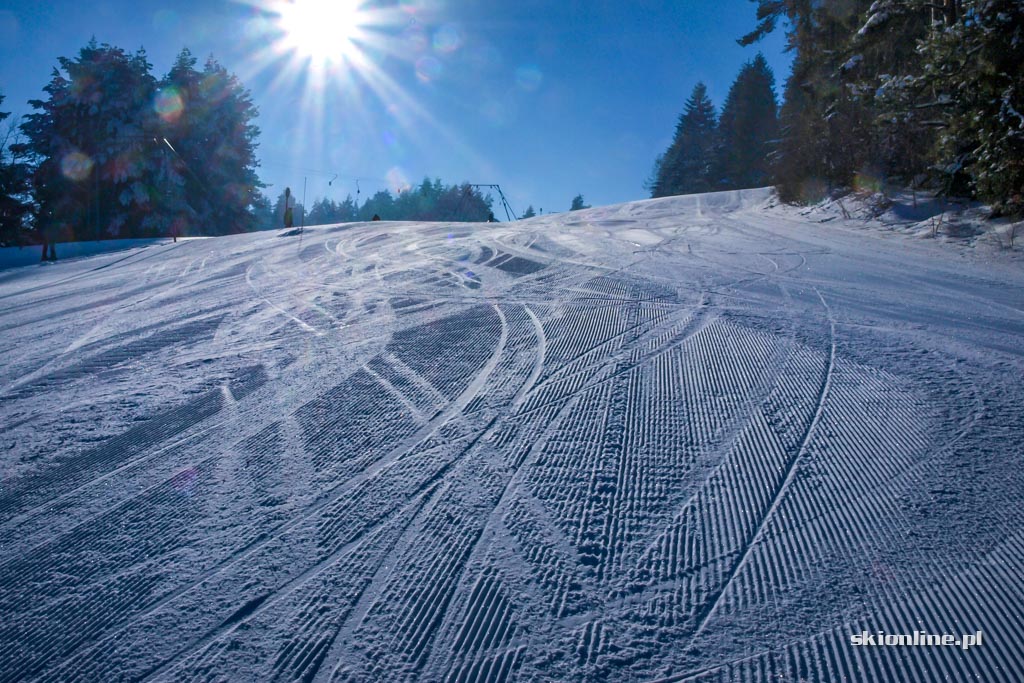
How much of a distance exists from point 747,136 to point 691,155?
17.3ft

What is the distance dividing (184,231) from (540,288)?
35.1m

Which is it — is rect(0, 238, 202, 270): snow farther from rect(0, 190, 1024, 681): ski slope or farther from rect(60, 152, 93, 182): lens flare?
rect(0, 190, 1024, 681): ski slope

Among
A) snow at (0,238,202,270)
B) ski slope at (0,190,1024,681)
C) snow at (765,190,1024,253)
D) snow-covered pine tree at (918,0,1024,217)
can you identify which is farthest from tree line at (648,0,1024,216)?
snow at (0,238,202,270)

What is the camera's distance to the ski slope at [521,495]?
1.92 m

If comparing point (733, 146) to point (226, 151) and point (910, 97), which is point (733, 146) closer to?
point (910, 97)

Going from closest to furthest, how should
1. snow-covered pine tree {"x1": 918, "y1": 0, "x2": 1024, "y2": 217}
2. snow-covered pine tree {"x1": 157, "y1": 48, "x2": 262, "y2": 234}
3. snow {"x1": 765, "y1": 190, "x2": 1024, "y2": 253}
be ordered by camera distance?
snow-covered pine tree {"x1": 918, "y1": 0, "x2": 1024, "y2": 217}, snow {"x1": 765, "y1": 190, "x2": 1024, "y2": 253}, snow-covered pine tree {"x1": 157, "y1": 48, "x2": 262, "y2": 234}

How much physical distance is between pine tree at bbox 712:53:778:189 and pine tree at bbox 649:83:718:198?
1180 mm

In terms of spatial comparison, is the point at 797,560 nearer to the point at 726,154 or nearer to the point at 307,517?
the point at 307,517

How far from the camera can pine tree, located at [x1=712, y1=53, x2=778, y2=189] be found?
44.6 metres

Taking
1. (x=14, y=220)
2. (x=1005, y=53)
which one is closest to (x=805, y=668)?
(x=1005, y=53)

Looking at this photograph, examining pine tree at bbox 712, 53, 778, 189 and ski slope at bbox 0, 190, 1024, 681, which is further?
pine tree at bbox 712, 53, 778, 189

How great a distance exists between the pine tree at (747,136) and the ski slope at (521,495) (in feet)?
143

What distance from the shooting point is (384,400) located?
3.93 meters

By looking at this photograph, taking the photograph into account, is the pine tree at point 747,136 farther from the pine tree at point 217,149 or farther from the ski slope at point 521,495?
the ski slope at point 521,495
